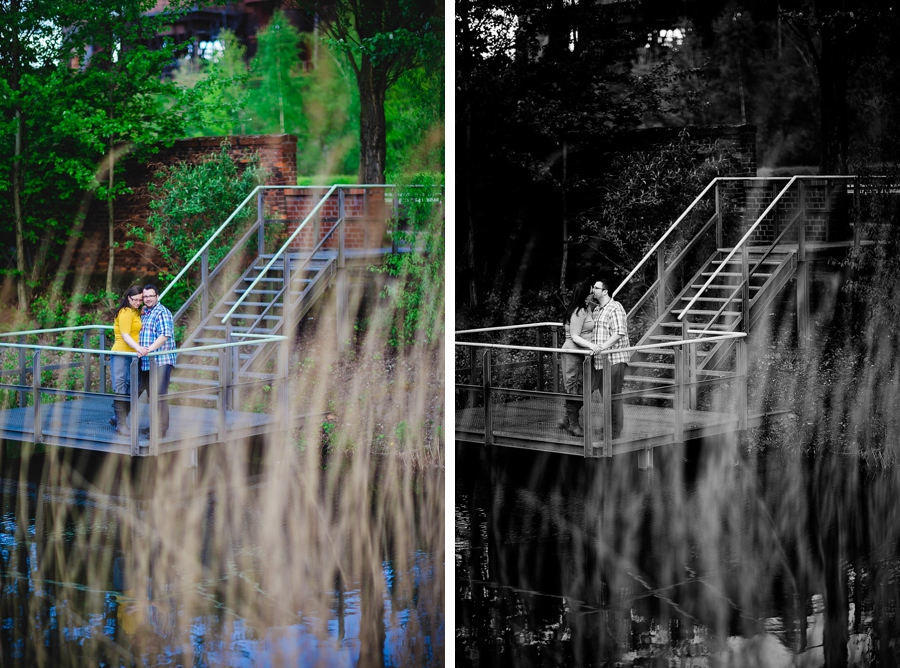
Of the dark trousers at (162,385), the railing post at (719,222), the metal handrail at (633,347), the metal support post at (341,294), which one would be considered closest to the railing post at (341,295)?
the metal support post at (341,294)

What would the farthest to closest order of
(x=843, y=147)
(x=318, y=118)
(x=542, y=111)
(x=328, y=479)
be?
(x=843, y=147), (x=542, y=111), (x=328, y=479), (x=318, y=118)

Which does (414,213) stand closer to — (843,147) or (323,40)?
(323,40)

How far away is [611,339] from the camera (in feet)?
12.2

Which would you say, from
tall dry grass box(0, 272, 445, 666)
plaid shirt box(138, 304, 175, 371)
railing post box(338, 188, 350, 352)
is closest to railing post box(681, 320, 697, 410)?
tall dry grass box(0, 272, 445, 666)

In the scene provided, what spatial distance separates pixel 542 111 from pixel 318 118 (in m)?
1.01

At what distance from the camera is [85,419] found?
9.15 feet

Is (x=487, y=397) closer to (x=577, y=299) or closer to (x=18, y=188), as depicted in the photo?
(x=577, y=299)

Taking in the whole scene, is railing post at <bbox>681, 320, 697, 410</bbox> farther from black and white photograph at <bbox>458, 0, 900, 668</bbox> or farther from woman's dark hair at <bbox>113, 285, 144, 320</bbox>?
woman's dark hair at <bbox>113, 285, 144, 320</bbox>

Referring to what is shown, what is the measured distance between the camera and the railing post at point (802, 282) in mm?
3793

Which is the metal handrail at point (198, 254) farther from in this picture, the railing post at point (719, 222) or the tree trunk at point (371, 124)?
the railing post at point (719, 222)

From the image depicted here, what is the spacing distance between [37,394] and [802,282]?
2.55m

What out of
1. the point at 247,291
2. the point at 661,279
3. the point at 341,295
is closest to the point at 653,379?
the point at 661,279

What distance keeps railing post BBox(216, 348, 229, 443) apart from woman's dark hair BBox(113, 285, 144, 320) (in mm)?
253

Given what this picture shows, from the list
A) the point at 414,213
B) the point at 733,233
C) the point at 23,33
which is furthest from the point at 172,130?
the point at 733,233
